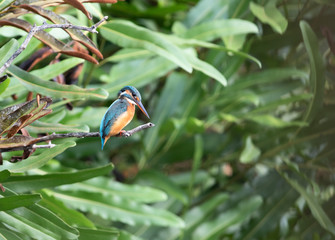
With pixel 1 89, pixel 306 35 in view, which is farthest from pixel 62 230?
pixel 306 35

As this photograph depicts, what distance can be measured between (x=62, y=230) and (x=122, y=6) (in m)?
0.46

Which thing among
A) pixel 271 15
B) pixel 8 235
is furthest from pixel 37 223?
pixel 271 15

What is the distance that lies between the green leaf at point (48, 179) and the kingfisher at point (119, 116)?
122 millimetres

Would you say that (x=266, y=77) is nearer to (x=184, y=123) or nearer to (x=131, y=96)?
(x=184, y=123)

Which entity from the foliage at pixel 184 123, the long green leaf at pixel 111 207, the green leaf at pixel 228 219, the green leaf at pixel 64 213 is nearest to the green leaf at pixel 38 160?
the foliage at pixel 184 123

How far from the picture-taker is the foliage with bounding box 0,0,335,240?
0.45 metres

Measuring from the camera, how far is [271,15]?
25.2 inches

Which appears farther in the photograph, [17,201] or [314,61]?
[314,61]

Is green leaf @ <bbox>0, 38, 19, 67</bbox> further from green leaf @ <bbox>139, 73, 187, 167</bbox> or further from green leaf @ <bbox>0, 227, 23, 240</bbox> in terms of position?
green leaf @ <bbox>139, 73, 187, 167</bbox>

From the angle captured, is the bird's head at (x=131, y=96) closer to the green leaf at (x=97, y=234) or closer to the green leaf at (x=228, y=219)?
the green leaf at (x=97, y=234)

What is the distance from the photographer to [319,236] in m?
0.74

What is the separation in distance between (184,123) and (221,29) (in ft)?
0.59

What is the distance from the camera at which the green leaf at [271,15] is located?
2.02 feet

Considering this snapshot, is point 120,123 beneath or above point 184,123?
above
